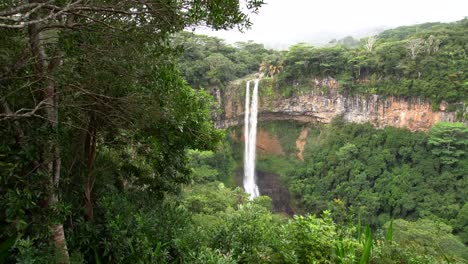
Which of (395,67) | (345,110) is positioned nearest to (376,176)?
(345,110)

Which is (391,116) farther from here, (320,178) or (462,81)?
(320,178)

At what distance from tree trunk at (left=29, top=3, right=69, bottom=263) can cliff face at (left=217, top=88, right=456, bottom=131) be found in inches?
958

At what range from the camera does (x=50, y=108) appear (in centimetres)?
255

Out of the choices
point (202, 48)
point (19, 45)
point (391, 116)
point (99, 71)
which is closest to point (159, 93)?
point (99, 71)

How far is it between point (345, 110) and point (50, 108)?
2672 centimetres

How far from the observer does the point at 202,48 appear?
29.2 metres

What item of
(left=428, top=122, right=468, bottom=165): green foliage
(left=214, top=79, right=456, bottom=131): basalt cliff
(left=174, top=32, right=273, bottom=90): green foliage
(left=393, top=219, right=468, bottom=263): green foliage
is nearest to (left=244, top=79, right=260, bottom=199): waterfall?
(left=214, top=79, right=456, bottom=131): basalt cliff

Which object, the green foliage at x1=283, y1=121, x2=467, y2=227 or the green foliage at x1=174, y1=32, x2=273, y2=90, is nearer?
the green foliage at x1=283, y1=121, x2=467, y2=227

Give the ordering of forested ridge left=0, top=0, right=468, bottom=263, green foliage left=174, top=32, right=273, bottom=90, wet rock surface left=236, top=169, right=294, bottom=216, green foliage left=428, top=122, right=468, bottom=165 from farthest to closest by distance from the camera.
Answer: green foliage left=174, top=32, right=273, bottom=90 → wet rock surface left=236, top=169, right=294, bottom=216 → green foliage left=428, top=122, right=468, bottom=165 → forested ridge left=0, top=0, right=468, bottom=263

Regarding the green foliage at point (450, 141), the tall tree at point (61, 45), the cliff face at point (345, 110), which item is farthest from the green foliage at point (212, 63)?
the tall tree at point (61, 45)

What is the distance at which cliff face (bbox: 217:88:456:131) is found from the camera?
23312 millimetres

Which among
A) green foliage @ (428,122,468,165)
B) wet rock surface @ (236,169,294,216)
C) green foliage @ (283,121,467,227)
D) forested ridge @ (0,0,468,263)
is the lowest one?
wet rock surface @ (236,169,294,216)

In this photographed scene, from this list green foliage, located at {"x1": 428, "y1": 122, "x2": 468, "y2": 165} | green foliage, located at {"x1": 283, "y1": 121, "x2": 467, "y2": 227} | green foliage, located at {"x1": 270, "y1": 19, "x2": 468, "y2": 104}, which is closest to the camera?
green foliage, located at {"x1": 283, "y1": 121, "x2": 467, "y2": 227}

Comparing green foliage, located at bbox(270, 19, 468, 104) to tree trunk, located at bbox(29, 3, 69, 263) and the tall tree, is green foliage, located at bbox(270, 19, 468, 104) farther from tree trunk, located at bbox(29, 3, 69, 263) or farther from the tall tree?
tree trunk, located at bbox(29, 3, 69, 263)
